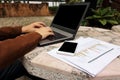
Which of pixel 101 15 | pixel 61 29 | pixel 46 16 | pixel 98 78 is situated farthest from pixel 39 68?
pixel 101 15

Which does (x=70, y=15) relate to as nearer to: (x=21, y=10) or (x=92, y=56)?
(x=92, y=56)

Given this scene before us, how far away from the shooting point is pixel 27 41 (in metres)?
0.96

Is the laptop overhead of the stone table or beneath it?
overhead

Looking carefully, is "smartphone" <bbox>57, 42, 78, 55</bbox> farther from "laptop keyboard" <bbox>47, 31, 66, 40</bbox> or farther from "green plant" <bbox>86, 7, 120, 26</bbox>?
"green plant" <bbox>86, 7, 120, 26</bbox>

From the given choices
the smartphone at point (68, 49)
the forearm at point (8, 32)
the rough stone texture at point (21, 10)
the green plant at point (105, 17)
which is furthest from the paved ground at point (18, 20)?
the green plant at point (105, 17)

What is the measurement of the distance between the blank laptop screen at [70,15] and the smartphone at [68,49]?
0.59 ft

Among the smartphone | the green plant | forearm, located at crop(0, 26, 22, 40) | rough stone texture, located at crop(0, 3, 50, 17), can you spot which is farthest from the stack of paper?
the green plant

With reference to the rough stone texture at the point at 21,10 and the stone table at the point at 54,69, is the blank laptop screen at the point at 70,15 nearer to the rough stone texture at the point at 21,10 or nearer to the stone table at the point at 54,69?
the stone table at the point at 54,69

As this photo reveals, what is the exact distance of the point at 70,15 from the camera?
1.30 metres

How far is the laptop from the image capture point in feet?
3.88

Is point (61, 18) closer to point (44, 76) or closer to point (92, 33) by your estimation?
point (92, 33)

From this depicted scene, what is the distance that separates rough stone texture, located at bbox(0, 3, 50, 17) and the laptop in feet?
3.30

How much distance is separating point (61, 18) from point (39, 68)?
56 centimetres

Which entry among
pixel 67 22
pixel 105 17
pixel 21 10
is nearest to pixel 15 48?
pixel 67 22
